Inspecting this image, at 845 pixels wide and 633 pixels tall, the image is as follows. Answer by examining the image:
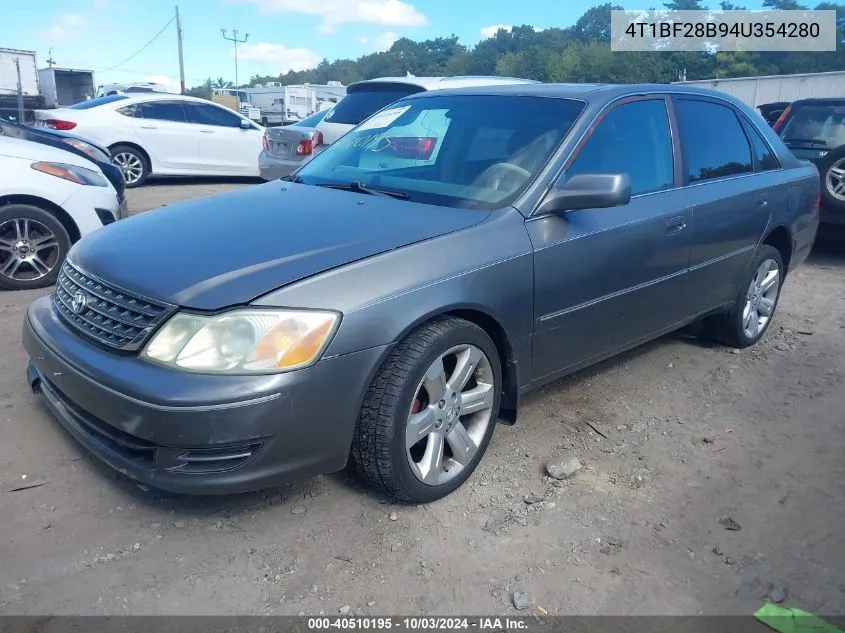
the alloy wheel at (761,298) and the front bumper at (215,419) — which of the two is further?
the alloy wheel at (761,298)

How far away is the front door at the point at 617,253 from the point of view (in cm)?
315

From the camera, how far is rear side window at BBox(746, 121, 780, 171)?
14.9 feet

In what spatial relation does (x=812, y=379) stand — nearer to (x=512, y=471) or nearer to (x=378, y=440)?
(x=512, y=471)

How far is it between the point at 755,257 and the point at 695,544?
2.49 m

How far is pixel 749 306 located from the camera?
4664 mm

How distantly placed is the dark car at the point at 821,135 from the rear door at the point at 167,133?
883cm

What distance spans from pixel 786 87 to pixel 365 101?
26.3 meters

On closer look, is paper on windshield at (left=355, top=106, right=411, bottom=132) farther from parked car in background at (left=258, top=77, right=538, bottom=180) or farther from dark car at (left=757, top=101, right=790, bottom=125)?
dark car at (left=757, top=101, right=790, bottom=125)

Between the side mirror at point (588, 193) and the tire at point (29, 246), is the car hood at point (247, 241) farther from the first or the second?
the tire at point (29, 246)

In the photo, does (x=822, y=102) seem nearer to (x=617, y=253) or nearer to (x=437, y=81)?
(x=437, y=81)

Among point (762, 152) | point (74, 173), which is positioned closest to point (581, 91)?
point (762, 152)

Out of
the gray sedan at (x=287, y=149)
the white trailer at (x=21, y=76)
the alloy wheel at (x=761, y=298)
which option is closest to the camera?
the alloy wheel at (x=761, y=298)

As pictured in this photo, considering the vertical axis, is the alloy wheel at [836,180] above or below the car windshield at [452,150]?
below

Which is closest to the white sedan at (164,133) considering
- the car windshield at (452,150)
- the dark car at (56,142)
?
the dark car at (56,142)
